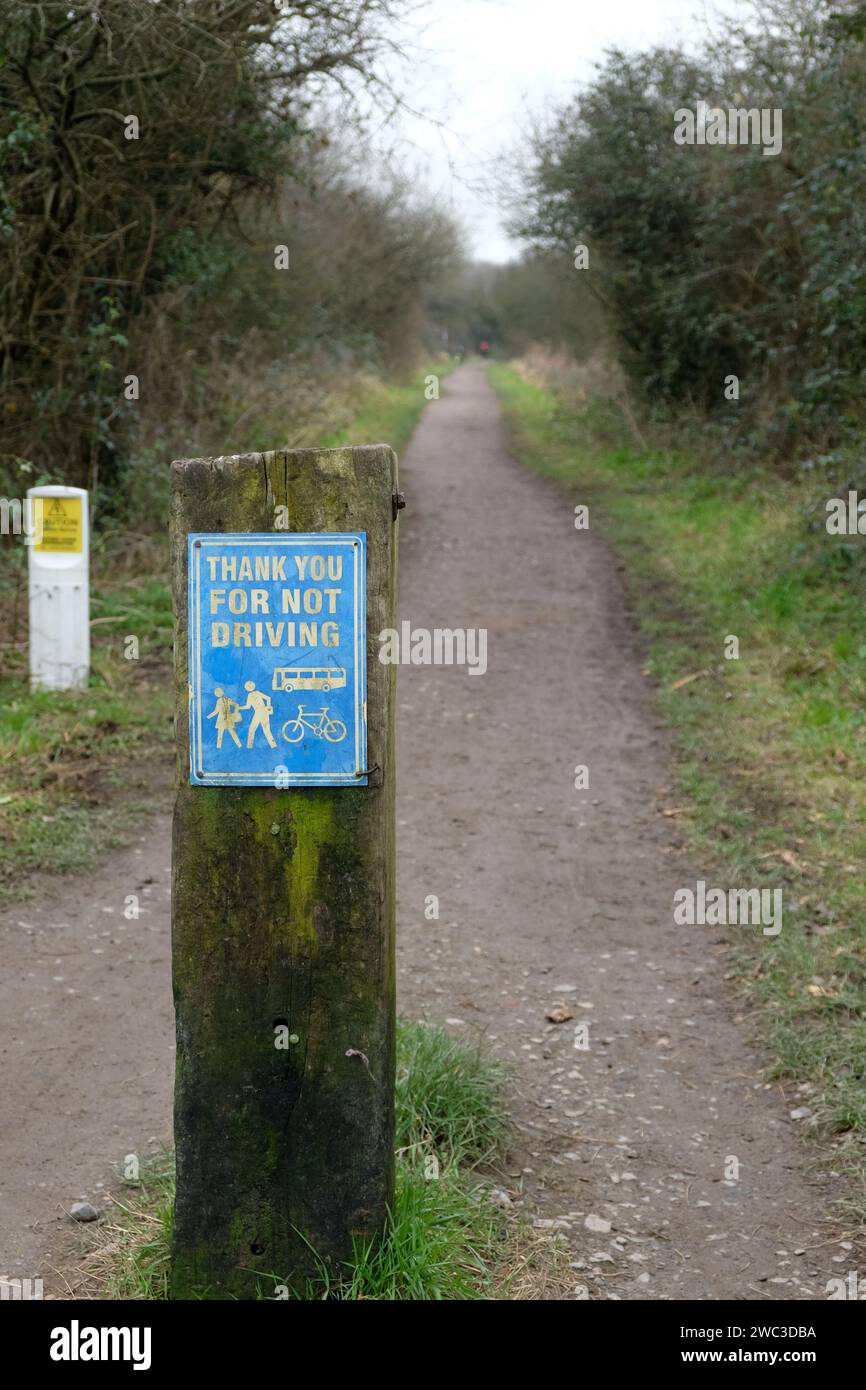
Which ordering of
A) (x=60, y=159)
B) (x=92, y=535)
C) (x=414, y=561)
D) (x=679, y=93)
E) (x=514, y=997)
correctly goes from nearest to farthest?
(x=514, y=997), (x=60, y=159), (x=92, y=535), (x=414, y=561), (x=679, y=93)

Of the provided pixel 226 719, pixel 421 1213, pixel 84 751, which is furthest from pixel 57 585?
pixel 421 1213

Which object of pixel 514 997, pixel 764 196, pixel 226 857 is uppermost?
pixel 764 196

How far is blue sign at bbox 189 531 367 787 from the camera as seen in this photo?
286 cm

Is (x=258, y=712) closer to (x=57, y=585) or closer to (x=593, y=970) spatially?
(x=593, y=970)

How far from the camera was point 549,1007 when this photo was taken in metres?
5.07

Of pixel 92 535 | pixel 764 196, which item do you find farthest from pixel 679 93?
pixel 92 535

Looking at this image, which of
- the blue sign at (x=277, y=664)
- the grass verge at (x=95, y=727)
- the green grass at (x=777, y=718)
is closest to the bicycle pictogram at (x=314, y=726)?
the blue sign at (x=277, y=664)

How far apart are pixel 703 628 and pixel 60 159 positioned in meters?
6.15

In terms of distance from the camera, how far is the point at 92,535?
1110 cm

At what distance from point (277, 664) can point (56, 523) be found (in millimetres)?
5713

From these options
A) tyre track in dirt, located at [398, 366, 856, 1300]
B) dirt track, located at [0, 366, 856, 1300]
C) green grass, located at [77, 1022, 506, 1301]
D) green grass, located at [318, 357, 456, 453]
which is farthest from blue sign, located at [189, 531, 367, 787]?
green grass, located at [318, 357, 456, 453]

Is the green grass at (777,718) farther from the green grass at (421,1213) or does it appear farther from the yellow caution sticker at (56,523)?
the yellow caution sticker at (56,523)

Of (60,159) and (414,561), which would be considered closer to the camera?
(60,159)

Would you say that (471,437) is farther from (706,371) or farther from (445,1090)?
(445,1090)
